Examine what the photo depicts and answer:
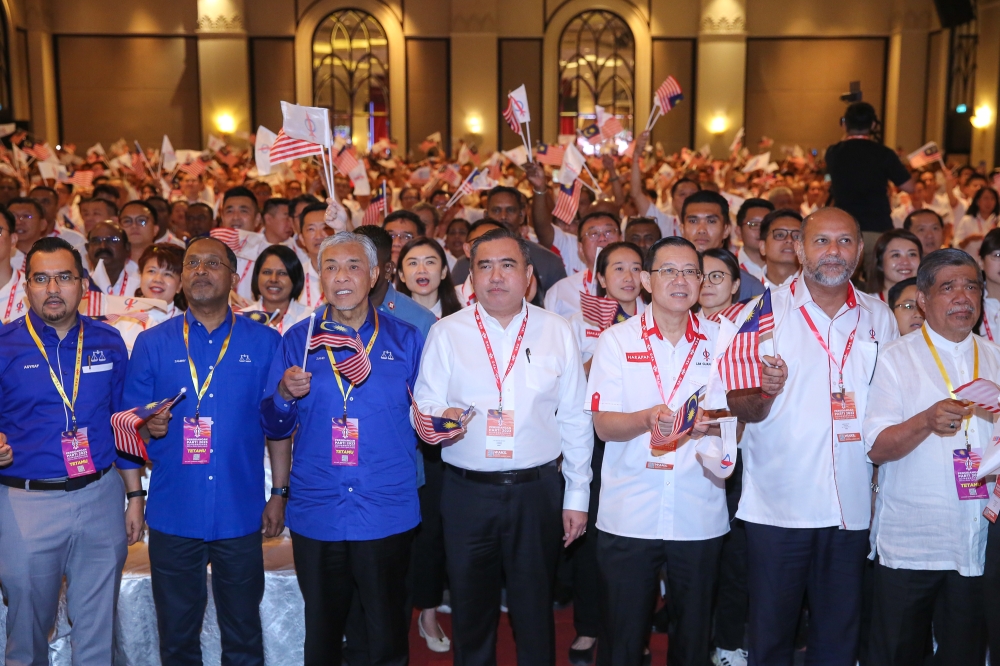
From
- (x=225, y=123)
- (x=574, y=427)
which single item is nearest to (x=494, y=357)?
(x=574, y=427)

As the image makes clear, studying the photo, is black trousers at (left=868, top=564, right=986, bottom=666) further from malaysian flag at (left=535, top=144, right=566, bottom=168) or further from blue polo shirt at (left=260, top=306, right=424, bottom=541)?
malaysian flag at (left=535, top=144, right=566, bottom=168)

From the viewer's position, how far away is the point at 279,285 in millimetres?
4418

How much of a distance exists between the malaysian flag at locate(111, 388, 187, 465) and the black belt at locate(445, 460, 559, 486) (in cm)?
107

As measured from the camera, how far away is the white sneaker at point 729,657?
386 cm

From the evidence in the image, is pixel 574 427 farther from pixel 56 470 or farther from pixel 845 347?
pixel 56 470

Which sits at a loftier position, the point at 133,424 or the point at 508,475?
the point at 133,424

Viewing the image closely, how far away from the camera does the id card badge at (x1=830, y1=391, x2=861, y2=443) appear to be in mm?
3211

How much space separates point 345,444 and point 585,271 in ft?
7.04

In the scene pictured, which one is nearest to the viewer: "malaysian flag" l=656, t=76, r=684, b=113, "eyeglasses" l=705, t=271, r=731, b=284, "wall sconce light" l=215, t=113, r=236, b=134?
"eyeglasses" l=705, t=271, r=731, b=284

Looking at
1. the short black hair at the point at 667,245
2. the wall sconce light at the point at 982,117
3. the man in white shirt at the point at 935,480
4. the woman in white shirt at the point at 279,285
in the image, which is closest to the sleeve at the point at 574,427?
the short black hair at the point at 667,245

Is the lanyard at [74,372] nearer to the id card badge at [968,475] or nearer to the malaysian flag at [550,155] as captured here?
the id card badge at [968,475]

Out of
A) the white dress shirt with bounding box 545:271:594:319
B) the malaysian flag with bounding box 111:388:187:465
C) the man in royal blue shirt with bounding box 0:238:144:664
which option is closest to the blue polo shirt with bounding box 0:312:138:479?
the man in royal blue shirt with bounding box 0:238:144:664

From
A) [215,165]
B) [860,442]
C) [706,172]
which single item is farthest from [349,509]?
[215,165]

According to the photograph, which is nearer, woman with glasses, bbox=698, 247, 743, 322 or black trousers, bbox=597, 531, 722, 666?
black trousers, bbox=597, 531, 722, 666
